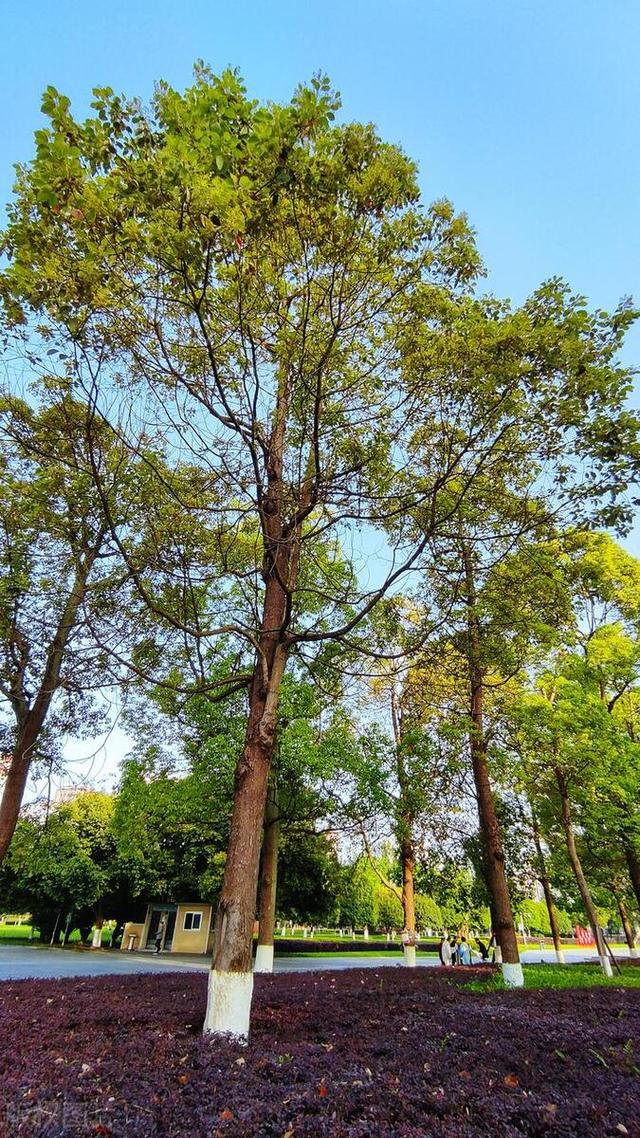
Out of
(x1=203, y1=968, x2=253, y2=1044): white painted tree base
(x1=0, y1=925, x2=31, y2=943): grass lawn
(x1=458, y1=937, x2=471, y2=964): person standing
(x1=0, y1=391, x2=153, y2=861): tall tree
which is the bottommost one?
(x1=0, y1=925, x2=31, y2=943): grass lawn

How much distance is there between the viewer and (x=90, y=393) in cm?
424

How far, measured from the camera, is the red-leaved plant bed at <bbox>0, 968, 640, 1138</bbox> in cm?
261

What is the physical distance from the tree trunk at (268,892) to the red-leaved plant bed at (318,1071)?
21.5ft

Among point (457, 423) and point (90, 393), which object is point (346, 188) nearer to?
point (457, 423)

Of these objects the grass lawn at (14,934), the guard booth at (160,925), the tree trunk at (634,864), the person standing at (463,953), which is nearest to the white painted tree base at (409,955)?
the tree trunk at (634,864)

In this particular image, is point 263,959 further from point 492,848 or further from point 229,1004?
point 229,1004

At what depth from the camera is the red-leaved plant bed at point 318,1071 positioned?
8.56 feet

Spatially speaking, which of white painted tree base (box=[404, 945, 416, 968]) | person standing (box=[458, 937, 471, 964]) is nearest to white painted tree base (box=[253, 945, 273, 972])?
white painted tree base (box=[404, 945, 416, 968])

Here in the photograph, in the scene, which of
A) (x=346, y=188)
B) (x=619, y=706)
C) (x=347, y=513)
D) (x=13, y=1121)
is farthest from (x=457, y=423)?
(x=619, y=706)

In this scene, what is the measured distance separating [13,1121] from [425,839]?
12069 millimetres

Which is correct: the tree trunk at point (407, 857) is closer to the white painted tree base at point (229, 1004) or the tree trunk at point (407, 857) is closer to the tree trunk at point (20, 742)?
the tree trunk at point (20, 742)

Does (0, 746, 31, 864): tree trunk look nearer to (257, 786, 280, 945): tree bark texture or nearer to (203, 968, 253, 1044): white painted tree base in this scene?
(257, 786, 280, 945): tree bark texture

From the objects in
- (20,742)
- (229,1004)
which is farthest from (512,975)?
(20,742)

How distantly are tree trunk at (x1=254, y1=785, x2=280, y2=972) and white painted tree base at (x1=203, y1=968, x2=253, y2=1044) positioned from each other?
25.8 feet
